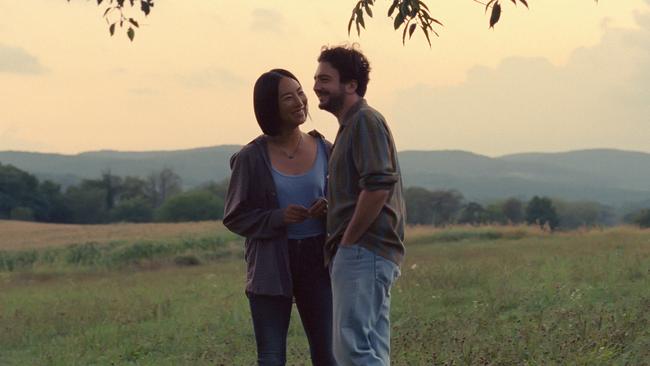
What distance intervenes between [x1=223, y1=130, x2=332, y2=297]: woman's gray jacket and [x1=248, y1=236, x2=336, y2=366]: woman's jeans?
0.06 meters

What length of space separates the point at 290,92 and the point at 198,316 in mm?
7887

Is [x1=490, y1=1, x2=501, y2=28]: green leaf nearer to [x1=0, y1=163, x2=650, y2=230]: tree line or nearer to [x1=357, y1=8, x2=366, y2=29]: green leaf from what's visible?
[x1=357, y1=8, x2=366, y2=29]: green leaf

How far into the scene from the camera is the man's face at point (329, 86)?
16.6 feet

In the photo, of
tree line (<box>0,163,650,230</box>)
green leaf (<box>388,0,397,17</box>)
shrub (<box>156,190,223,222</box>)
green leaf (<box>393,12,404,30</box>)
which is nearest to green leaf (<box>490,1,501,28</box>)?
green leaf (<box>393,12,404,30</box>)

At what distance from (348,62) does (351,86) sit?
12cm

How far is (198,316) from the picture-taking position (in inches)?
503

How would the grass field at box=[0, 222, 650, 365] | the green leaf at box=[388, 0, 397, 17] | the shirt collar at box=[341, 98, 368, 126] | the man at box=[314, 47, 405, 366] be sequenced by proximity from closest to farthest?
the man at box=[314, 47, 405, 366] < the shirt collar at box=[341, 98, 368, 126] < the green leaf at box=[388, 0, 397, 17] < the grass field at box=[0, 222, 650, 365]

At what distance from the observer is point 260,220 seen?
5.32 meters

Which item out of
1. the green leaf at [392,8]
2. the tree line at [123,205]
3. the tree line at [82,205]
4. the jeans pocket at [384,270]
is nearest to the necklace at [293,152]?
the jeans pocket at [384,270]

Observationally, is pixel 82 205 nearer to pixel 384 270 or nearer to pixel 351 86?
pixel 351 86

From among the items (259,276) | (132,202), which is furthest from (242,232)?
(132,202)

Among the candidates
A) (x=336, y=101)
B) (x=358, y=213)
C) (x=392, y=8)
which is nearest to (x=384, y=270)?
(x=358, y=213)

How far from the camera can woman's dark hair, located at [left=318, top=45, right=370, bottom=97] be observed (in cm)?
506

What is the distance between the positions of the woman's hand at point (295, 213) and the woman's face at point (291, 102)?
0.41 meters
